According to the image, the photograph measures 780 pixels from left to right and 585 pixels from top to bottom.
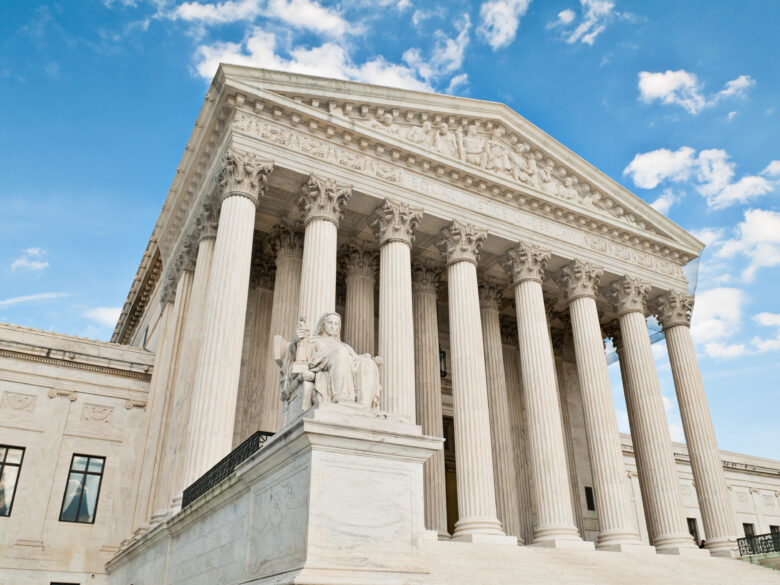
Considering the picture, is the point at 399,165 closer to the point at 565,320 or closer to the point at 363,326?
the point at 363,326

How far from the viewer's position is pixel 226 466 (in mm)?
13414

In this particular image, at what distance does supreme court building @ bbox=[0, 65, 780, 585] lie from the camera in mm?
19016

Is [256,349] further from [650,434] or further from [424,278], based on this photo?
[650,434]

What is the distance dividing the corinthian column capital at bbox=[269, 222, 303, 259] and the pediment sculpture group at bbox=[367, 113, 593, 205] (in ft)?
15.6

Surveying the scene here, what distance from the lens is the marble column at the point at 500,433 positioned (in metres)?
24.3

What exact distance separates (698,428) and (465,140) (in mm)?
15176

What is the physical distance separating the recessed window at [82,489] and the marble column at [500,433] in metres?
14.9

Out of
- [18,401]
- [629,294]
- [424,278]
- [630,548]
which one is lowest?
[630,548]

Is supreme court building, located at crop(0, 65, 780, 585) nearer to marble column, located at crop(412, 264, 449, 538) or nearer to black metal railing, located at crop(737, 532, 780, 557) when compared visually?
marble column, located at crop(412, 264, 449, 538)

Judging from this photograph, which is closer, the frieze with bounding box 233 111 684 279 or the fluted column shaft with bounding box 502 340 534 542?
the frieze with bounding box 233 111 684 279

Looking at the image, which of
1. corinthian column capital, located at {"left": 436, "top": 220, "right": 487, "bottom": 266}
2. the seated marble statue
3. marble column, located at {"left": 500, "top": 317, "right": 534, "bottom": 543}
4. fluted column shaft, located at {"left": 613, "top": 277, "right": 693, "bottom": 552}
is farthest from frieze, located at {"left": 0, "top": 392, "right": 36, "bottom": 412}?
fluted column shaft, located at {"left": 613, "top": 277, "right": 693, "bottom": 552}

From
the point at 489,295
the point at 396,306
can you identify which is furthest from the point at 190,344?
the point at 489,295

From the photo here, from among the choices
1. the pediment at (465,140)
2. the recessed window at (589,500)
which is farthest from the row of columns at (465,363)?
the recessed window at (589,500)

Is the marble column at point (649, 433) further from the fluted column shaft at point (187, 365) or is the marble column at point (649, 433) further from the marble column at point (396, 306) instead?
the fluted column shaft at point (187, 365)
